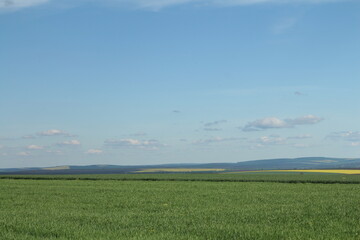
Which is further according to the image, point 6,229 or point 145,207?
point 145,207

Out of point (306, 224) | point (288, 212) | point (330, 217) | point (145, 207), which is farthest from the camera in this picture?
point (145, 207)

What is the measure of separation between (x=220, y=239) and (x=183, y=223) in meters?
4.18

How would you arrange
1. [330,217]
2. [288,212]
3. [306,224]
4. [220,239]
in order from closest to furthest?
[220,239] → [306,224] → [330,217] → [288,212]

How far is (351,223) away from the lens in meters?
19.1

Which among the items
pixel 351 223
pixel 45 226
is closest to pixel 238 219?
pixel 351 223

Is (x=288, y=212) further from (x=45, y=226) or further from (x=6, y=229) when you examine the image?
(x=6, y=229)

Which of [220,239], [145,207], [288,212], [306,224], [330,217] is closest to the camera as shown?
[220,239]

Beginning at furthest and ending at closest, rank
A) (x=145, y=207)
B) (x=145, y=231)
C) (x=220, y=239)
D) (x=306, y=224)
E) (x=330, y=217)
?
(x=145, y=207) → (x=330, y=217) → (x=306, y=224) → (x=145, y=231) → (x=220, y=239)

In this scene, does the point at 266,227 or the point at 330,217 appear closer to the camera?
the point at 266,227

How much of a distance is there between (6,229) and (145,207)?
10.6 meters

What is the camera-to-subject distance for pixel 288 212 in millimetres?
23375

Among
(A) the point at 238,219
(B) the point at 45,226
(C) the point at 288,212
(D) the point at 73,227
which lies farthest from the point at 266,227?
(B) the point at 45,226

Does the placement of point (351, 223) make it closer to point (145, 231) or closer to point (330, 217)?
point (330, 217)

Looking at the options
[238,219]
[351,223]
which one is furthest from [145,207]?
[351,223]
